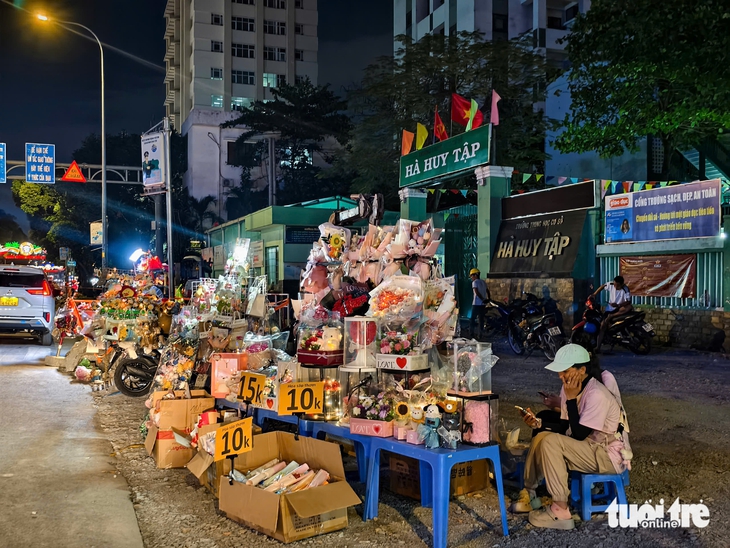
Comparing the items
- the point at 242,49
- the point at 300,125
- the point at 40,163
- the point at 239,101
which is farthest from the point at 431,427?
the point at 242,49

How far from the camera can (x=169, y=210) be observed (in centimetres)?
1747

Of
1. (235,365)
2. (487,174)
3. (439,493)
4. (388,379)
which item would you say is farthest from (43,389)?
(487,174)

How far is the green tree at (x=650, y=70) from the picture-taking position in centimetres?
1171

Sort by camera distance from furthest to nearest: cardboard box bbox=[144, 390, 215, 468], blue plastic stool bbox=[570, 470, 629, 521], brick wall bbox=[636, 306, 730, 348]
Result: brick wall bbox=[636, 306, 730, 348] → cardboard box bbox=[144, 390, 215, 468] → blue plastic stool bbox=[570, 470, 629, 521]

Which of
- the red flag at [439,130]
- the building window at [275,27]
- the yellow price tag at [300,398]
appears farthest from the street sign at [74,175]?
the building window at [275,27]

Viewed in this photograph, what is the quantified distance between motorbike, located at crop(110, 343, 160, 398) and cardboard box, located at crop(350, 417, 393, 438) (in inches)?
219

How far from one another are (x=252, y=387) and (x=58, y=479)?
5.92 ft

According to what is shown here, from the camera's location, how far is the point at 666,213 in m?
13.4

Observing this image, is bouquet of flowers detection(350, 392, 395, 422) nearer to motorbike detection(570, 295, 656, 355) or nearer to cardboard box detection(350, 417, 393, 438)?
cardboard box detection(350, 417, 393, 438)

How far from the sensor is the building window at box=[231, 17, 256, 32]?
58250mm

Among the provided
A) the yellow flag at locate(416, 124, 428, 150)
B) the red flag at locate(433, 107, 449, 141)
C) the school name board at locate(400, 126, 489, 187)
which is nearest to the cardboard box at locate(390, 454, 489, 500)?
the school name board at locate(400, 126, 489, 187)

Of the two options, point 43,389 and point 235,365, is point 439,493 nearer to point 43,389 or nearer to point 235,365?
point 235,365

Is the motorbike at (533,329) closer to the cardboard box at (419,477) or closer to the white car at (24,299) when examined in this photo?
the cardboard box at (419,477)

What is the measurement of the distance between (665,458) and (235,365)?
413cm
